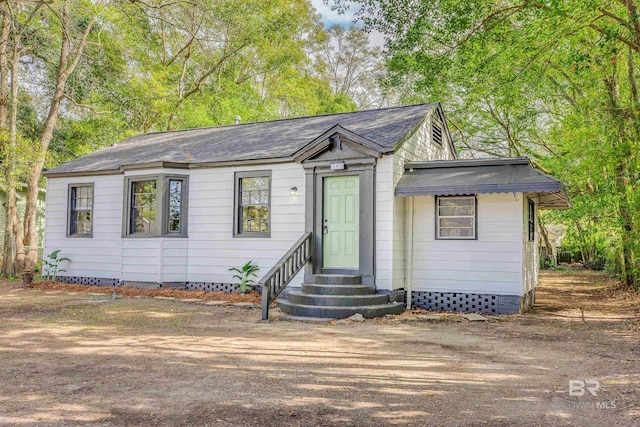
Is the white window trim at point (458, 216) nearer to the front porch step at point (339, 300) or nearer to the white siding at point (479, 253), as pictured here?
the white siding at point (479, 253)

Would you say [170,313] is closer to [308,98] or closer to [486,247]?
[486,247]

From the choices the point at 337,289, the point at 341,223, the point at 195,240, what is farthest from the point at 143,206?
the point at 337,289

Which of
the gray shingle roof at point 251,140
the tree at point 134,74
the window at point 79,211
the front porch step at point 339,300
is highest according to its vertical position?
the tree at point 134,74

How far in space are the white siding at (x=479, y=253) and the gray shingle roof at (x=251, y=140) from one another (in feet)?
6.34

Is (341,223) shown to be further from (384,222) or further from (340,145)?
(340,145)

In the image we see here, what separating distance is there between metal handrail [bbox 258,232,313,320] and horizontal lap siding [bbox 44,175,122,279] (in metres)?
5.25

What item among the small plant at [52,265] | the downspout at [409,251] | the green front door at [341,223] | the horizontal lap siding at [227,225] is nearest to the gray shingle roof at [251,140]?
the horizontal lap siding at [227,225]

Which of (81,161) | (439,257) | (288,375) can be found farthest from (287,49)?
(288,375)

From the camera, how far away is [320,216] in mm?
10195

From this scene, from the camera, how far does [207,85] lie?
25.7 meters

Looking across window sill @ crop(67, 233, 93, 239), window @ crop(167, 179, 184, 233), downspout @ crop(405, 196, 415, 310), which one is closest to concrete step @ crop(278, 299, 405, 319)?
downspout @ crop(405, 196, 415, 310)

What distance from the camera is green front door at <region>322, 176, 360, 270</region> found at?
388 inches

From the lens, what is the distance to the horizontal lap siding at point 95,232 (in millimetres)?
12609

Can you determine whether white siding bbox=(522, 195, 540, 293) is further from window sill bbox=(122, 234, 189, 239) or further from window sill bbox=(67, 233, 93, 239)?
window sill bbox=(67, 233, 93, 239)
